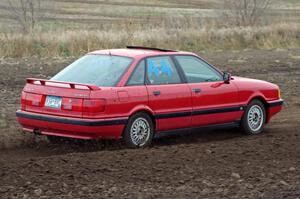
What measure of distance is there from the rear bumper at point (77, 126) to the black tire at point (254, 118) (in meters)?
2.62

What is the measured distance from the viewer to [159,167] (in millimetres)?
9031

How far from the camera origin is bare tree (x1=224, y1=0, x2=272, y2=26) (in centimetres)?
3484

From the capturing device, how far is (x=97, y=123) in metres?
10.3

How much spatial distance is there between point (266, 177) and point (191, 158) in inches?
44.4

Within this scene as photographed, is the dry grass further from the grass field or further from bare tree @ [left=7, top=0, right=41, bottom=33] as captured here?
bare tree @ [left=7, top=0, right=41, bottom=33]

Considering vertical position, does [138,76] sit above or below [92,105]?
above

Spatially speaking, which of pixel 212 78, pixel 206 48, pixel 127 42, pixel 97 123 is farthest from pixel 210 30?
pixel 97 123

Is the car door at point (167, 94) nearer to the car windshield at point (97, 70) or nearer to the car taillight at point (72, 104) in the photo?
the car windshield at point (97, 70)

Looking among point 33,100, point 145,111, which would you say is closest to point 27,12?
point 33,100

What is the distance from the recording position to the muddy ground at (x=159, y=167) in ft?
26.2

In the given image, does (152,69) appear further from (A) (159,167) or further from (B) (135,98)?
(A) (159,167)

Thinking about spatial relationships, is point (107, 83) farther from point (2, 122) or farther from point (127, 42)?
point (127, 42)

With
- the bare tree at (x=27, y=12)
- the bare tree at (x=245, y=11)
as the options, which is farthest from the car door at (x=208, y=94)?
the bare tree at (x=27, y=12)

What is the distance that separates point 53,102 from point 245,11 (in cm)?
2547
